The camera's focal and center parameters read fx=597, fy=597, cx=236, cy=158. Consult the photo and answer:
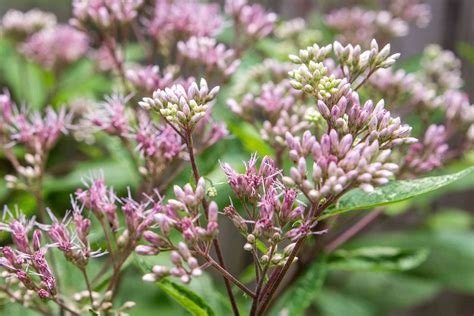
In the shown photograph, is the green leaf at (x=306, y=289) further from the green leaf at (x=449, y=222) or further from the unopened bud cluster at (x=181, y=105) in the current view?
the green leaf at (x=449, y=222)

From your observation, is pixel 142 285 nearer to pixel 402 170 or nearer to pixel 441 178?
pixel 402 170

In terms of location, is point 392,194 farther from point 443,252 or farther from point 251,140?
point 443,252

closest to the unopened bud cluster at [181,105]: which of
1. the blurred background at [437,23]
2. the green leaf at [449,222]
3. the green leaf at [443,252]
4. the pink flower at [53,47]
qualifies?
the green leaf at [443,252]

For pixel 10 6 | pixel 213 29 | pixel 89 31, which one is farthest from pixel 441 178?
pixel 10 6

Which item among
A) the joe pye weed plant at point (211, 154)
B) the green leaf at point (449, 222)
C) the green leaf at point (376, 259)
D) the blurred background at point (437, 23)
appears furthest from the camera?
the blurred background at point (437, 23)

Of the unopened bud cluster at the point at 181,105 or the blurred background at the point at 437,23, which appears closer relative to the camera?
the unopened bud cluster at the point at 181,105

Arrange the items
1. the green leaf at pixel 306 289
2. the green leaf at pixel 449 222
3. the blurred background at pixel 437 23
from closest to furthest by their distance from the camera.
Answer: the green leaf at pixel 306 289 → the green leaf at pixel 449 222 → the blurred background at pixel 437 23

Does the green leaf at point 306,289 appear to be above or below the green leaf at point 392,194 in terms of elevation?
below

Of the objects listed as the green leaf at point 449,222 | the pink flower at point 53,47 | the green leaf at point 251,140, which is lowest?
the green leaf at point 449,222
